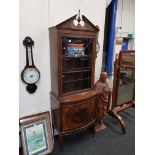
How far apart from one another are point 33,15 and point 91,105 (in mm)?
1325

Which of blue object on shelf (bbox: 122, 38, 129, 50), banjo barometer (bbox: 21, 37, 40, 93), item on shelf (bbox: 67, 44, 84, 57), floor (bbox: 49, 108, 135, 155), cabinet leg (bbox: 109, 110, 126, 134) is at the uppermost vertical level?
blue object on shelf (bbox: 122, 38, 129, 50)

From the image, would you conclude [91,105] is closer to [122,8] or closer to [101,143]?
[101,143]

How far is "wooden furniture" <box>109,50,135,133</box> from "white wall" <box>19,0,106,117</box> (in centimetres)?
86

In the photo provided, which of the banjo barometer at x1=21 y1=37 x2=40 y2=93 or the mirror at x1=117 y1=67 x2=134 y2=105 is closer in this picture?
the banjo barometer at x1=21 y1=37 x2=40 y2=93

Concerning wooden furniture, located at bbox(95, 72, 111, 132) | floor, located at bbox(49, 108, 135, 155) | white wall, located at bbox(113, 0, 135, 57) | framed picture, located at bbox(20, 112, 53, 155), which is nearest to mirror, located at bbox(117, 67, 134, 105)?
wooden furniture, located at bbox(95, 72, 111, 132)

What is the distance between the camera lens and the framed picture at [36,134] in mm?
1716

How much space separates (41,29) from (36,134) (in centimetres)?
124

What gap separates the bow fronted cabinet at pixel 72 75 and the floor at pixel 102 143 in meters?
0.24

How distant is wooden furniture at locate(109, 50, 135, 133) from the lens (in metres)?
2.41

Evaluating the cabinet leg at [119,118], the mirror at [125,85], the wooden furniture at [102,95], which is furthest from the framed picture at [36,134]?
the mirror at [125,85]

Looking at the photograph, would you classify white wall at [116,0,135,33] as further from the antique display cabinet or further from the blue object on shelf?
the antique display cabinet

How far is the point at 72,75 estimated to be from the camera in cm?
203

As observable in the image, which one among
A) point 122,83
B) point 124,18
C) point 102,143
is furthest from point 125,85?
point 124,18
